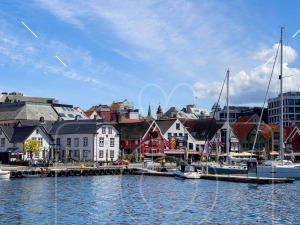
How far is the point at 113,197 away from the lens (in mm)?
51062

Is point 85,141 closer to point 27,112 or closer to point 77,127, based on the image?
point 77,127

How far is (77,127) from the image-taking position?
111m

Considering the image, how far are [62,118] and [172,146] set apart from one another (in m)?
28.3

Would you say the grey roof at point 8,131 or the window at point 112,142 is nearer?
the grey roof at point 8,131

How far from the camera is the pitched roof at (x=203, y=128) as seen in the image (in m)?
134

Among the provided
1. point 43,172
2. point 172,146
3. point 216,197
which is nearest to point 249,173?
point 216,197

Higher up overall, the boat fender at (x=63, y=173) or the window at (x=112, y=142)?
the window at (x=112, y=142)

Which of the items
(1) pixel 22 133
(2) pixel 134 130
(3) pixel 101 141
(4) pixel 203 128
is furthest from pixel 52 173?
(4) pixel 203 128

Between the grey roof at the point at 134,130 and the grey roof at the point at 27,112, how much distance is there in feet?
59.1

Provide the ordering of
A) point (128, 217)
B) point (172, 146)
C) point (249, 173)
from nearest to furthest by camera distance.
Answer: point (128, 217) < point (249, 173) < point (172, 146)

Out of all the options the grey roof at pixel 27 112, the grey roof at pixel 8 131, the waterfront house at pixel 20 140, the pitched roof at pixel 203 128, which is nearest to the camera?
the waterfront house at pixel 20 140

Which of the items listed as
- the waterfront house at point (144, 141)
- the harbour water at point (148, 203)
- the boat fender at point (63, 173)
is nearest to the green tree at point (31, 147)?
the boat fender at point (63, 173)

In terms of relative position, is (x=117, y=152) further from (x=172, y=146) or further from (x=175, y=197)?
(x=175, y=197)

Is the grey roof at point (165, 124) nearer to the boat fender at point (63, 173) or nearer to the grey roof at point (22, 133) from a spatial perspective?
the grey roof at point (22, 133)
